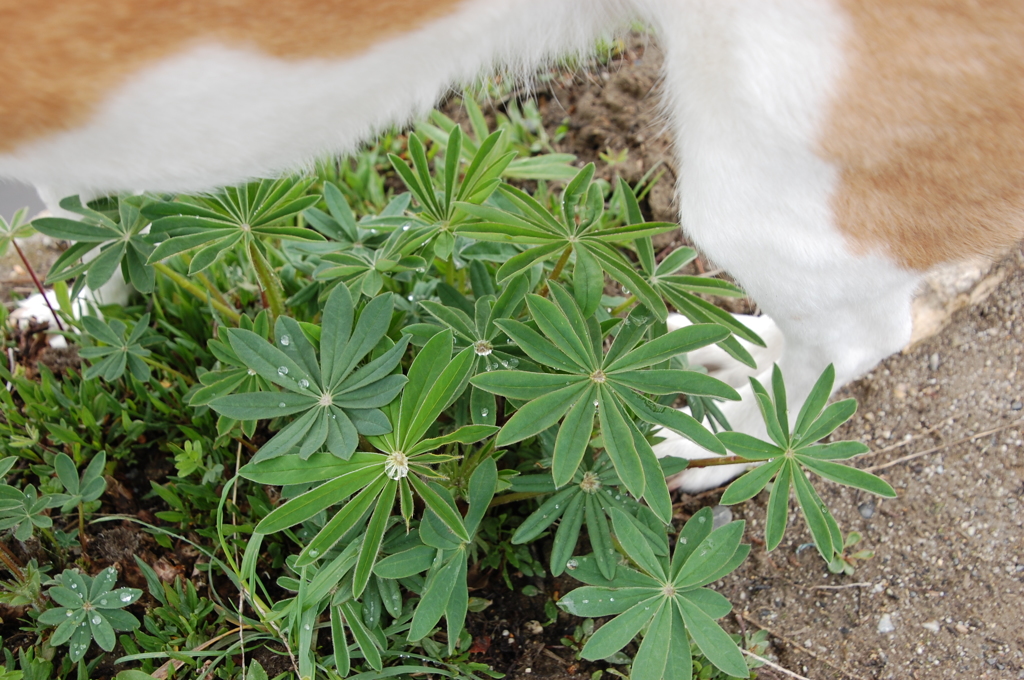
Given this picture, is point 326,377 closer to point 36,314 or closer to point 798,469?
point 798,469

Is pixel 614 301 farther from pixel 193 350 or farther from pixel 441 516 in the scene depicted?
pixel 193 350

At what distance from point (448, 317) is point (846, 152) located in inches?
26.7

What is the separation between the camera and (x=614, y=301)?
1790mm

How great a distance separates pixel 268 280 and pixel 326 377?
15.5 inches

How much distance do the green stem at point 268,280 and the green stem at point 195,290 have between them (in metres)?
0.11

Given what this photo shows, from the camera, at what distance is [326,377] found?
116 centimetres

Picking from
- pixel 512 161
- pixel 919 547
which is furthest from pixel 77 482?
pixel 919 547

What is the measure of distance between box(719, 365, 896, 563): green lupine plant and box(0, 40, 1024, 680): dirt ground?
19.3 inches

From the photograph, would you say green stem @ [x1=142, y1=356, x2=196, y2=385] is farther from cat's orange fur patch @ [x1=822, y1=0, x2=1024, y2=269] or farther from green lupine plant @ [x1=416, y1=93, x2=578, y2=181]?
cat's orange fur patch @ [x1=822, y1=0, x2=1024, y2=269]

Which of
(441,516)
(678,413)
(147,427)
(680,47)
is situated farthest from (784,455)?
(147,427)

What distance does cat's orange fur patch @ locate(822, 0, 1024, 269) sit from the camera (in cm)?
98

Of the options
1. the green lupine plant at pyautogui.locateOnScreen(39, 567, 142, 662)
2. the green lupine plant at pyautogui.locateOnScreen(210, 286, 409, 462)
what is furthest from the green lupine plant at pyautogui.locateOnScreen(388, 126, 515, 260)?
the green lupine plant at pyautogui.locateOnScreen(39, 567, 142, 662)

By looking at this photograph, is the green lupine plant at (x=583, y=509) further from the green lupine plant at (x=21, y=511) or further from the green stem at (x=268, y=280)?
the green lupine plant at (x=21, y=511)

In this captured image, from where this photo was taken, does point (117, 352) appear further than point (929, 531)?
No
